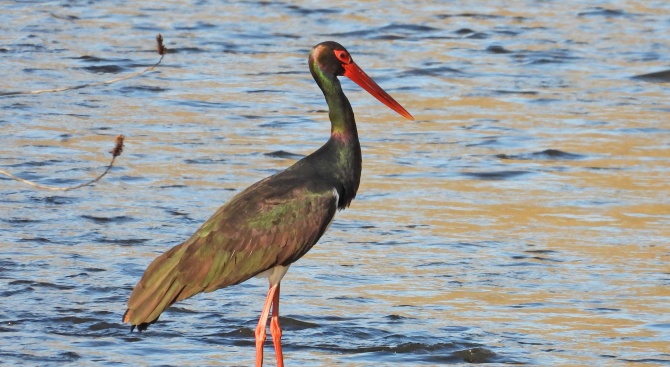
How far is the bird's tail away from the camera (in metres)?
6.34

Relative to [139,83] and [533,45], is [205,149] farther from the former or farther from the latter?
[533,45]

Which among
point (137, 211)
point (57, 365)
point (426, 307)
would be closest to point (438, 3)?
point (137, 211)

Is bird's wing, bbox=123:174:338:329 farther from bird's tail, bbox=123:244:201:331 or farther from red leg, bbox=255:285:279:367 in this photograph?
red leg, bbox=255:285:279:367

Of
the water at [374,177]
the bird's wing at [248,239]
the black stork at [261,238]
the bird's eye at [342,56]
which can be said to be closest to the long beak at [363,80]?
the bird's eye at [342,56]

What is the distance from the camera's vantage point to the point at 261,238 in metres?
6.67

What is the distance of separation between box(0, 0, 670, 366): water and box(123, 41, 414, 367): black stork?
45 centimetres

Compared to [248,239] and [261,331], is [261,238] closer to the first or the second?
[248,239]

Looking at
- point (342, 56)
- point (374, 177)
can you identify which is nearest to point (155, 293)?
point (342, 56)

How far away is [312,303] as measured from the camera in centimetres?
775

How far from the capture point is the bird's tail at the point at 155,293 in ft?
20.8

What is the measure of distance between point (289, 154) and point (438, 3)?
23.8 feet

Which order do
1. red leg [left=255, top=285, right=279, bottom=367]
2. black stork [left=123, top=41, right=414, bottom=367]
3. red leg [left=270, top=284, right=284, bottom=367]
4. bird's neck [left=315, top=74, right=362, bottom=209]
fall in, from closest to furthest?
black stork [left=123, top=41, right=414, bottom=367] → red leg [left=255, top=285, right=279, bottom=367] → red leg [left=270, top=284, right=284, bottom=367] → bird's neck [left=315, top=74, right=362, bottom=209]

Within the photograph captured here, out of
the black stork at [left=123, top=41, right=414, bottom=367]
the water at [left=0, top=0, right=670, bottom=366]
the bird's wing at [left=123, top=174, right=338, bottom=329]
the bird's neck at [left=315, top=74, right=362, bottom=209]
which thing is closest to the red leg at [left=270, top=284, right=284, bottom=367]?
the black stork at [left=123, top=41, right=414, bottom=367]

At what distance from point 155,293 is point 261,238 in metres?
0.55
